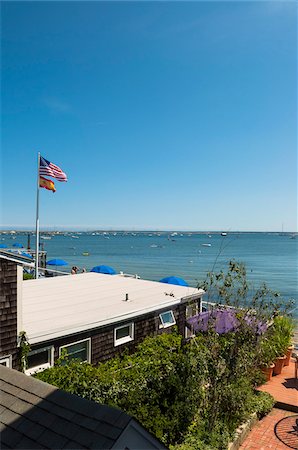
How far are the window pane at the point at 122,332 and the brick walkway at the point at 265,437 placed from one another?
441 cm

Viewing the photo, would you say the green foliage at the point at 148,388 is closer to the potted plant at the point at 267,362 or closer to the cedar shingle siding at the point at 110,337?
the cedar shingle siding at the point at 110,337

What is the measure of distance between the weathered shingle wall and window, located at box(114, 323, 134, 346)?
11.2 feet

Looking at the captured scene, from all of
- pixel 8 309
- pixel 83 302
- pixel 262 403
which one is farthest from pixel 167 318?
pixel 8 309

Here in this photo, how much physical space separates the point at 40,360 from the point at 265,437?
553cm

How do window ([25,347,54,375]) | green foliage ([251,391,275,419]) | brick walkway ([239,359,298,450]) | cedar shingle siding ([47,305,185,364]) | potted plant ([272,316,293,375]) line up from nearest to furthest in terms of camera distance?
1. brick walkway ([239,359,298,450])
2. window ([25,347,54,375])
3. green foliage ([251,391,275,419])
4. cedar shingle siding ([47,305,185,364])
5. potted plant ([272,316,293,375])

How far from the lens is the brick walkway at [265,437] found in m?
7.52

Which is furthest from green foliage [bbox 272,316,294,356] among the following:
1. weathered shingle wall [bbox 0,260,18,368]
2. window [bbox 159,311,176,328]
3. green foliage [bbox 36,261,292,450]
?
weathered shingle wall [bbox 0,260,18,368]

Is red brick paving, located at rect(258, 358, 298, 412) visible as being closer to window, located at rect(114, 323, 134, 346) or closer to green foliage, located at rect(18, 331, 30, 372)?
window, located at rect(114, 323, 134, 346)

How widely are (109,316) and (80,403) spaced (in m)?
6.10

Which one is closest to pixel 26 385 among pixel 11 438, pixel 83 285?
pixel 11 438

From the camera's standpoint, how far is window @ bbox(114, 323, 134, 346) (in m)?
10.6

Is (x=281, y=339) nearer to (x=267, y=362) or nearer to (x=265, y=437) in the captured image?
(x=267, y=362)

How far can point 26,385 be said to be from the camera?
14.3 ft

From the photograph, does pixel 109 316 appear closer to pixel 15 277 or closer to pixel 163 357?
pixel 163 357
